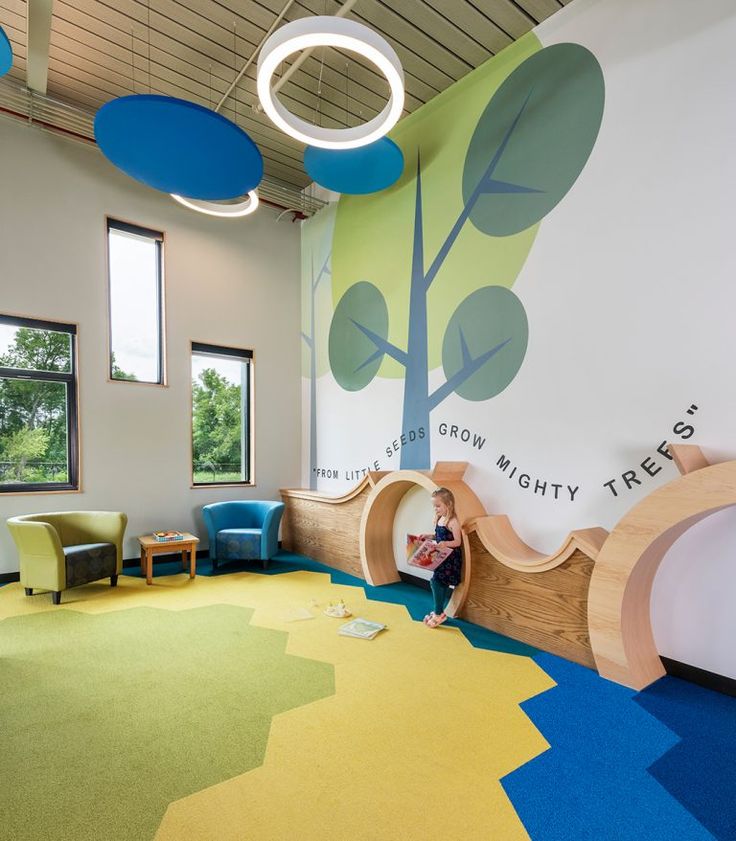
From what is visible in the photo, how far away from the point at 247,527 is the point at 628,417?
4.68m

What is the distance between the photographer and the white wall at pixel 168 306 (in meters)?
5.27

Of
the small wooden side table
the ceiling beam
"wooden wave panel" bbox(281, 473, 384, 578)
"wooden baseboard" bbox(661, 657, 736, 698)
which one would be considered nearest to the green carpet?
the small wooden side table

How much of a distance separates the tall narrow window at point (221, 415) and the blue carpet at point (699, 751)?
532 centimetres

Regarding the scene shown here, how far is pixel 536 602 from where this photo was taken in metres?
3.59

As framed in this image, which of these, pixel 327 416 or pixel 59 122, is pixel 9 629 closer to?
pixel 327 416

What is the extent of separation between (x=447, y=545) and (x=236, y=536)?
2876 mm

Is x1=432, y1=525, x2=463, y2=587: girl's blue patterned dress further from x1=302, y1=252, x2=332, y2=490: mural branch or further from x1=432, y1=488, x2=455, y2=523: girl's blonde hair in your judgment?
x1=302, y1=252, x2=332, y2=490: mural branch

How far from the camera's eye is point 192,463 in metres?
6.38

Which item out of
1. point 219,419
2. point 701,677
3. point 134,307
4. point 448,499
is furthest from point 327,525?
point 701,677

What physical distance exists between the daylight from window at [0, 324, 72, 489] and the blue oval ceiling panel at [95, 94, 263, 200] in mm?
2486

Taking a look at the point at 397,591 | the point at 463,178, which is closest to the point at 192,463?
the point at 397,591

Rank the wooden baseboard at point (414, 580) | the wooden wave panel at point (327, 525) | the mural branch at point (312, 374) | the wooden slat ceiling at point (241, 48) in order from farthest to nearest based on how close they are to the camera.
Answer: the mural branch at point (312, 374), the wooden wave panel at point (327, 525), the wooden baseboard at point (414, 580), the wooden slat ceiling at point (241, 48)

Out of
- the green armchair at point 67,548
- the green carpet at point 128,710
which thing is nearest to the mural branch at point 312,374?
the green armchair at point 67,548

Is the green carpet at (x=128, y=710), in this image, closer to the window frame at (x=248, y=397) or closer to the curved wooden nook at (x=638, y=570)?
the curved wooden nook at (x=638, y=570)
